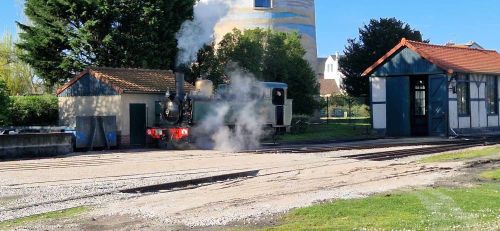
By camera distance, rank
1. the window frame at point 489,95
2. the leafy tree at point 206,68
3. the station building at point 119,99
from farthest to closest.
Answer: the leafy tree at point 206,68 → the window frame at point 489,95 → the station building at point 119,99

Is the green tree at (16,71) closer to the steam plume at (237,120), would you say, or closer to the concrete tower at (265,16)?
the concrete tower at (265,16)

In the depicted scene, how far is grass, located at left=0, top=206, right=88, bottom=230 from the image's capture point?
9148 millimetres

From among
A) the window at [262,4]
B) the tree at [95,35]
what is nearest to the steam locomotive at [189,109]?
the tree at [95,35]

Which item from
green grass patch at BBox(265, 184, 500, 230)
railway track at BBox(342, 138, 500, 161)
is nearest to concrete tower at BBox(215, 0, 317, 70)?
railway track at BBox(342, 138, 500, 161)

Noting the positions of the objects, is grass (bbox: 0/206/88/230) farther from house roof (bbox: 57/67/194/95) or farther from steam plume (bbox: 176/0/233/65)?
steam plume (bbox: 176/0/233/65)

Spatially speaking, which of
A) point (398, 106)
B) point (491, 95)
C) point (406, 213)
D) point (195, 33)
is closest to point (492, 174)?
point (406, 213)

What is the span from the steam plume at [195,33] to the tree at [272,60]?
139 centimetres

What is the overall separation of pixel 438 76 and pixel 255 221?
24431mm

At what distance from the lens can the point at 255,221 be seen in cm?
912

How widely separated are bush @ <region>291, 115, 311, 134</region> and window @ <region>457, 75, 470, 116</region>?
911 cm

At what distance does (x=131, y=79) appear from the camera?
92.4 ft

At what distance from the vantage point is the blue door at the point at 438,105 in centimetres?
3120

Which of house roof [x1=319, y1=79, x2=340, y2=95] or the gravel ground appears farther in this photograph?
house roof [x1=319, y1=79, x2=340, y2=95]

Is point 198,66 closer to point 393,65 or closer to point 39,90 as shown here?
point 393,65
